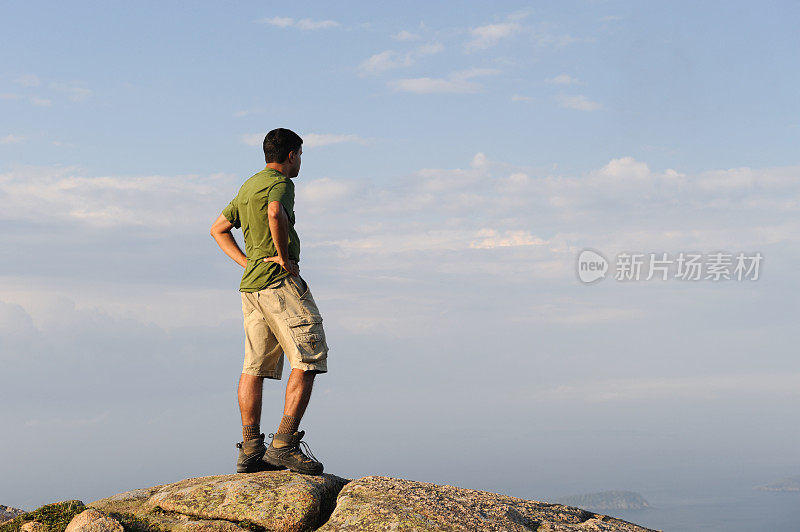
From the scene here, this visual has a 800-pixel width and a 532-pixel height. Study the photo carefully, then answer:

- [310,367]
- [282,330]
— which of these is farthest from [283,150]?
[310,367]

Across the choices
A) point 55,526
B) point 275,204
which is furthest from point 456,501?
point 55,526

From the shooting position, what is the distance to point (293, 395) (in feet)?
30.3

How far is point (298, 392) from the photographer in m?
9.23

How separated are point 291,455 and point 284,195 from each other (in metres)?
3.26

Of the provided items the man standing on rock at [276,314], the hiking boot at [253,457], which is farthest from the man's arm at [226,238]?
the hiking boot at [253,457]

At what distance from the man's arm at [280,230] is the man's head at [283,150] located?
75 centimetres

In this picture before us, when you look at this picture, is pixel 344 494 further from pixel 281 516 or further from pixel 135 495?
pixel 135 495

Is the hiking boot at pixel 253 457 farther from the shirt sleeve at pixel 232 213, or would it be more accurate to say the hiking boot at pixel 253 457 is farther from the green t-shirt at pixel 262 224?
the shirt sleeve at pixel 232 213

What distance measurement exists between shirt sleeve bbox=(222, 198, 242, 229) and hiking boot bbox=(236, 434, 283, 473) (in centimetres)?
284

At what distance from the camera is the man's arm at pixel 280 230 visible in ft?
29.5

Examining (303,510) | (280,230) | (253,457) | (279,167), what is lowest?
(303,510)

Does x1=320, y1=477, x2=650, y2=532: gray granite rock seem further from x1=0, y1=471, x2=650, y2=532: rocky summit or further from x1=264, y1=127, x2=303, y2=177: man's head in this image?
x1=264, y1=127, x2=303, y2=177: man's head

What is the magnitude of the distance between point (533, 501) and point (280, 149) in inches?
219

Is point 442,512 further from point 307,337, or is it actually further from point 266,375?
point 266,375
